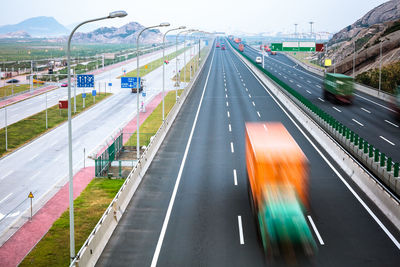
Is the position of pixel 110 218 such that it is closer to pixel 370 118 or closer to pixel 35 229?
pixel 35 229

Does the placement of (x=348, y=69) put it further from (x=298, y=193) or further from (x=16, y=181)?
(x=298, y=193)

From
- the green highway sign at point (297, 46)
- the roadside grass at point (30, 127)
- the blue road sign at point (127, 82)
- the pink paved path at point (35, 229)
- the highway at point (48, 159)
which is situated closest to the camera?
the pink paved path at point (35, 229)

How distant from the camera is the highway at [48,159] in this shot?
32.6 metres

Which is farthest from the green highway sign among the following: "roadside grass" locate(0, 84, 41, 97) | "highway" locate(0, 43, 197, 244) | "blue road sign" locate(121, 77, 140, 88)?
"roadside grass" locate(0, 84, 41, 97)

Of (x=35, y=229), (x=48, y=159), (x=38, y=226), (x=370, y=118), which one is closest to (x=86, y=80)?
(x=48, y=159)

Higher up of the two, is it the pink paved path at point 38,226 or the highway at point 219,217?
the highway at point 219,217

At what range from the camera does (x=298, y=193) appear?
18.4m

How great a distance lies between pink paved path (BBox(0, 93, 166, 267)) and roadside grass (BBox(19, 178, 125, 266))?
0.45 meters

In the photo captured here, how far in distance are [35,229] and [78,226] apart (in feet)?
8.01

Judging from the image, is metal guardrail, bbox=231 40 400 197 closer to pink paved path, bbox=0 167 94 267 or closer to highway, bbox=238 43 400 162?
highway, bbox=238 43 400 162

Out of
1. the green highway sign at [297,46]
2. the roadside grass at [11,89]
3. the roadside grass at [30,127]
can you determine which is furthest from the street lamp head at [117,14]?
the green highway sign at [297,46]

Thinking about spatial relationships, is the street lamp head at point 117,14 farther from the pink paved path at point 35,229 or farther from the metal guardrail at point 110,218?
the pink paved path at point 35,229

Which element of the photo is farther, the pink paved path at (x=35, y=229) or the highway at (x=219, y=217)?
the pink paved path at (x=35, y=229)

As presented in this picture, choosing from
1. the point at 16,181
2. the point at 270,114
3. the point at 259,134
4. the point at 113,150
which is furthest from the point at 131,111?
the point at 259,134
